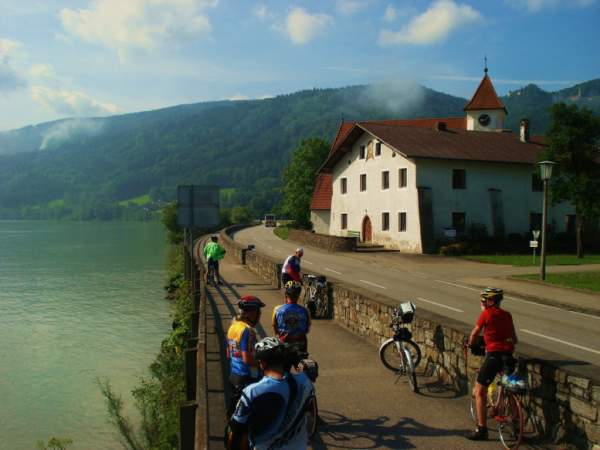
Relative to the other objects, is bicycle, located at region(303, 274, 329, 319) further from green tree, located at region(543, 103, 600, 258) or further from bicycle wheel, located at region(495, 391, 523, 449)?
green tree, located at region(543, 103, 600, 258)

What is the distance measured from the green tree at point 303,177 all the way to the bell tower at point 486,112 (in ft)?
65.8

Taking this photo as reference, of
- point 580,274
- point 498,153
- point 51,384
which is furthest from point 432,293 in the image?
point 498,153

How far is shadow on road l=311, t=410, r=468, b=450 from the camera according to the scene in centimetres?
670

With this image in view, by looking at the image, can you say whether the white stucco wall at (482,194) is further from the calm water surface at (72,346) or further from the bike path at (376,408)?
the bike path at (376,408)

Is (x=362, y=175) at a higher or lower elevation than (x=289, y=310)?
higher

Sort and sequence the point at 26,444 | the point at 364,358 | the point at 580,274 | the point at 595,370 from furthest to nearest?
the point at 580,274
the point at 26,444
the point at 364,358
the point at 595,370

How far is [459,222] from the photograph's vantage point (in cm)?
3875

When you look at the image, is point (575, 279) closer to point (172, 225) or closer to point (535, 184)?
point (535, 184)

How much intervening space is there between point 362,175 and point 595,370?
3859 cm

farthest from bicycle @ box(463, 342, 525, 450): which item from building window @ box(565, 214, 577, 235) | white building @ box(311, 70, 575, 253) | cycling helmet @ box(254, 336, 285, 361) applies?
building window @ box(565, 214, 577, 235)

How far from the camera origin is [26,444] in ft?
47.6

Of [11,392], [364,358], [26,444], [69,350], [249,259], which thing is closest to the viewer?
[364,358]

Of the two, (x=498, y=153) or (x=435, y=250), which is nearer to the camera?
(x=435, y=250)

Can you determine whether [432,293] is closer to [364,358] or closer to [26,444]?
[364,358]
